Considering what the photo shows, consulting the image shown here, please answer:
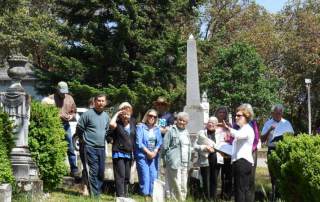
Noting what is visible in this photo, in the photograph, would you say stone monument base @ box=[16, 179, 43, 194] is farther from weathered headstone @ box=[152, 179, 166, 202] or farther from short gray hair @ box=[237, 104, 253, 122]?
short gray hair @ box=[237, 104, 253, 122]

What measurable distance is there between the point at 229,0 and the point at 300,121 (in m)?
10.7

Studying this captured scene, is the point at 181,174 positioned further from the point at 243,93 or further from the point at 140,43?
the point at 243,93

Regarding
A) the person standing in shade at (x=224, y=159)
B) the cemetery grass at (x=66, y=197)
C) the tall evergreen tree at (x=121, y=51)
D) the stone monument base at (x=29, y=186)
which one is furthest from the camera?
the tall evergreen tree at (x=121, y=51)

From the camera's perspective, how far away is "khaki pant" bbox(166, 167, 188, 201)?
9.48 m

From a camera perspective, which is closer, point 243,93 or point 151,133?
point 151,133

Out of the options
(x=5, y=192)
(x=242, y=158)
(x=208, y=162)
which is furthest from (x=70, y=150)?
(x=5, y=192)

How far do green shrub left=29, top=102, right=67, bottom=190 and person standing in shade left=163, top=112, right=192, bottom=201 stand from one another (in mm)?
1735

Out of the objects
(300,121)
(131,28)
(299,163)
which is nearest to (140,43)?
(131,28)

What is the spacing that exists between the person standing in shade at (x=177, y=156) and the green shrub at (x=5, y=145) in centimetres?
289

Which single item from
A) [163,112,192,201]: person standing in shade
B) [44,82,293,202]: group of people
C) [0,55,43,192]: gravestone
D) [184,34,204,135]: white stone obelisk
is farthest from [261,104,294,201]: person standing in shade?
[184,34,204,135]: white stone obelisk

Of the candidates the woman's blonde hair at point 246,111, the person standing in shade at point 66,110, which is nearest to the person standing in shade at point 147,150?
the person standing in shade at point 66,110

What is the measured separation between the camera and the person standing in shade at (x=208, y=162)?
10.1 m

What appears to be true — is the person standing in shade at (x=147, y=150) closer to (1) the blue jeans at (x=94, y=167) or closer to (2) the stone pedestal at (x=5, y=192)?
(1) the blue jeans at (x=94, y=167)

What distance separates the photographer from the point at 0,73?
51781 mm
